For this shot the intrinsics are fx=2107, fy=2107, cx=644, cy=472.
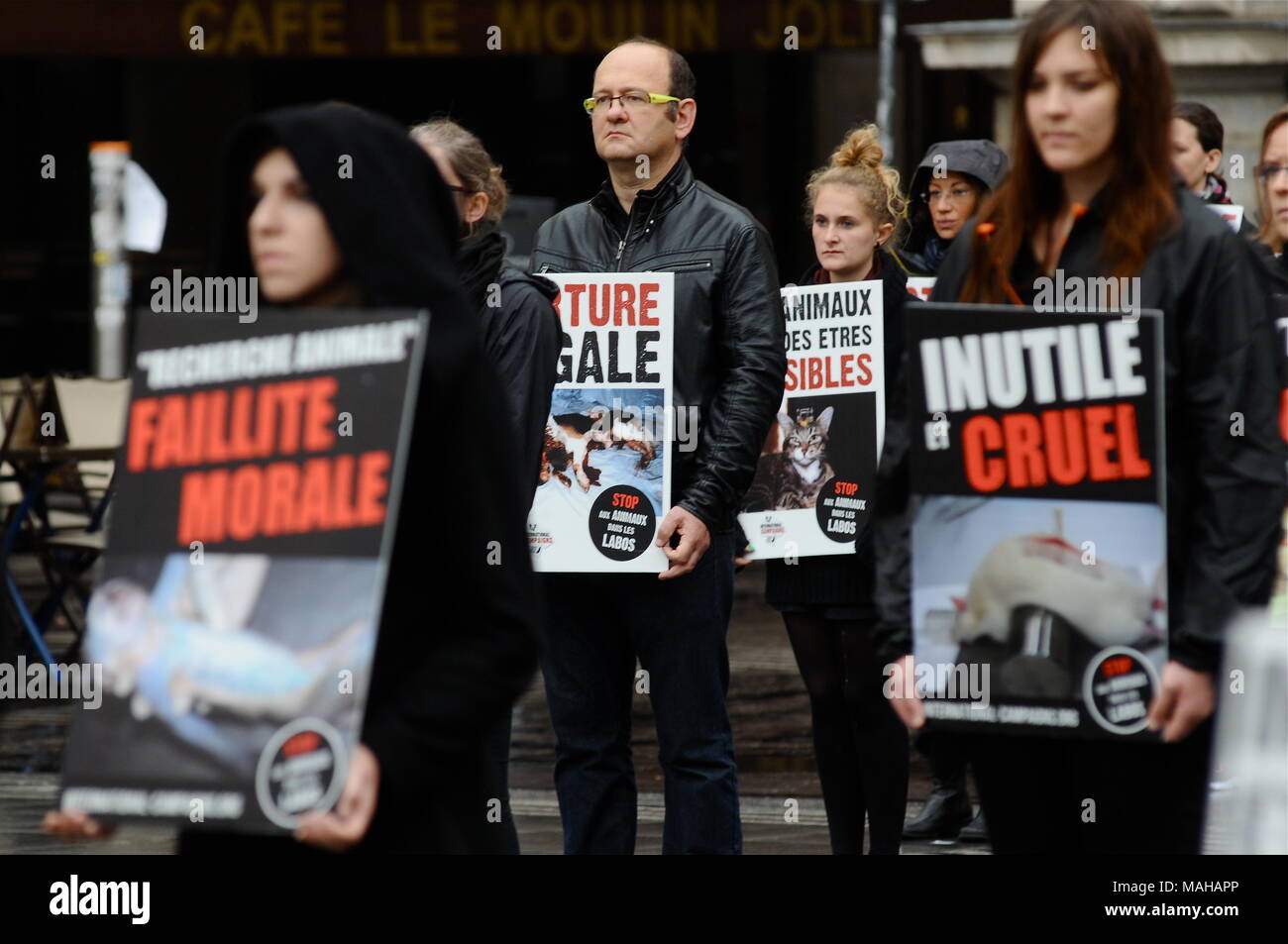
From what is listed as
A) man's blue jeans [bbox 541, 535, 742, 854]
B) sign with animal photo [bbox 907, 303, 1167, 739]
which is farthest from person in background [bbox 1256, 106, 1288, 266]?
sign with animal photo [bbox 907, 303, 1167, 739]

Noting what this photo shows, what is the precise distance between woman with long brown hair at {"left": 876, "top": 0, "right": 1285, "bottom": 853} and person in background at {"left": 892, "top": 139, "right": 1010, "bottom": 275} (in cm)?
318

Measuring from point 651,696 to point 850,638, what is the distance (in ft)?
2.19

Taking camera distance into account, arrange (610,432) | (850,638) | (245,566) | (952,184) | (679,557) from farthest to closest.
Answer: (952,184) < (850,638) < (610,432) < (679,557) < (245,566)

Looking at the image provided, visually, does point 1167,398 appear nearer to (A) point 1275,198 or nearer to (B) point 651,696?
(B) point 651,696

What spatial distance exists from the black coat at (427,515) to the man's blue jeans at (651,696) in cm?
256

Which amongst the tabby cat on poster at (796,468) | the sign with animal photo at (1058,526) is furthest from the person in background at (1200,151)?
the sign with animal photo at (1058,526)

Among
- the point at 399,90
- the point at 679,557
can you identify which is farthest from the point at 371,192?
the point at 399,90

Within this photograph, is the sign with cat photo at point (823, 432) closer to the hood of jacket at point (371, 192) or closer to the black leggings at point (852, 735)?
the black leggings at point (852, 735)

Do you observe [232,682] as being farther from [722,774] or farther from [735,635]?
[735,635]

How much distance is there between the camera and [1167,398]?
3.21m

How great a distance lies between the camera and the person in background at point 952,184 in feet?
21.6

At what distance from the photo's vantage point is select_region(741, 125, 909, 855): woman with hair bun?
5.61 metres

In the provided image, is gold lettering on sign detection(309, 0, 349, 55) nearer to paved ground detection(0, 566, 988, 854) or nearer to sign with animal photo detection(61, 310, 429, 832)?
paved ground detection(0, 566, 988, 854)

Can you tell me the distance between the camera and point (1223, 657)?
3062 millimetres
